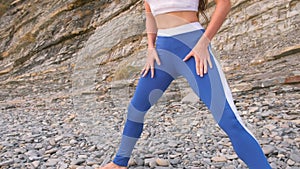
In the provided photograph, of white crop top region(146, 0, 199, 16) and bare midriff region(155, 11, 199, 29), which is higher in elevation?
white crop top region(146, 0, 199, 16)

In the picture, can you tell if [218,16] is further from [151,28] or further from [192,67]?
[151,28]

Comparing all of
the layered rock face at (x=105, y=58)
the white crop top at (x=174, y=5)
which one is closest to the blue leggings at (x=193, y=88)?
the white crop top at (x=174, y=5)

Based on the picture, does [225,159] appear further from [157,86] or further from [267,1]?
[267,1]

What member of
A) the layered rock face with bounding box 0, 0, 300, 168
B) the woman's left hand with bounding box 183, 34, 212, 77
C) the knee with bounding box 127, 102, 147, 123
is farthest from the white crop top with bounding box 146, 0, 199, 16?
the layered rock face with bounding box 0, 0, 300, 168

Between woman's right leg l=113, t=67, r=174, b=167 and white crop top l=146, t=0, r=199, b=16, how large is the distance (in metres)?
0.42

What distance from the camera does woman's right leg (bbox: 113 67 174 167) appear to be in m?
2.13

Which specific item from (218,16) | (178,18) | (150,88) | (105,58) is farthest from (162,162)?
(105,58)

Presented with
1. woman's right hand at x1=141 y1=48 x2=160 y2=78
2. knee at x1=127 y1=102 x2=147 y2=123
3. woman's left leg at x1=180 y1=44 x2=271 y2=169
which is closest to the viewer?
woman's left leg at x1=180 y1=44 x2=271 y2=169

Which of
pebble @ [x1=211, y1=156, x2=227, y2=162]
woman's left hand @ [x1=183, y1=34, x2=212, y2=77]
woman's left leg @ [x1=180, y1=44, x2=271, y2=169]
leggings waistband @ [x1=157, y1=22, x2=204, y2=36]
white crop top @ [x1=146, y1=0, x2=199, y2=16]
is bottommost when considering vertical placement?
pebble @ [x1=211, y1=156, x2=227, y2=162]

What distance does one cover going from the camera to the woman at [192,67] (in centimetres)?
181

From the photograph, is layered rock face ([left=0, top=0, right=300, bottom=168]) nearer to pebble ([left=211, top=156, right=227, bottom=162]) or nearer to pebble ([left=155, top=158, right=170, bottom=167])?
pebble ([left=211, top=156, right=227, bottom=162])

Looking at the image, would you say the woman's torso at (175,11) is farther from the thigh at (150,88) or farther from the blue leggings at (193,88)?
the thigh at (150,88)

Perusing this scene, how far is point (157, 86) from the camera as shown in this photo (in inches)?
84.2

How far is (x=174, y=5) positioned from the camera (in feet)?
6.33
